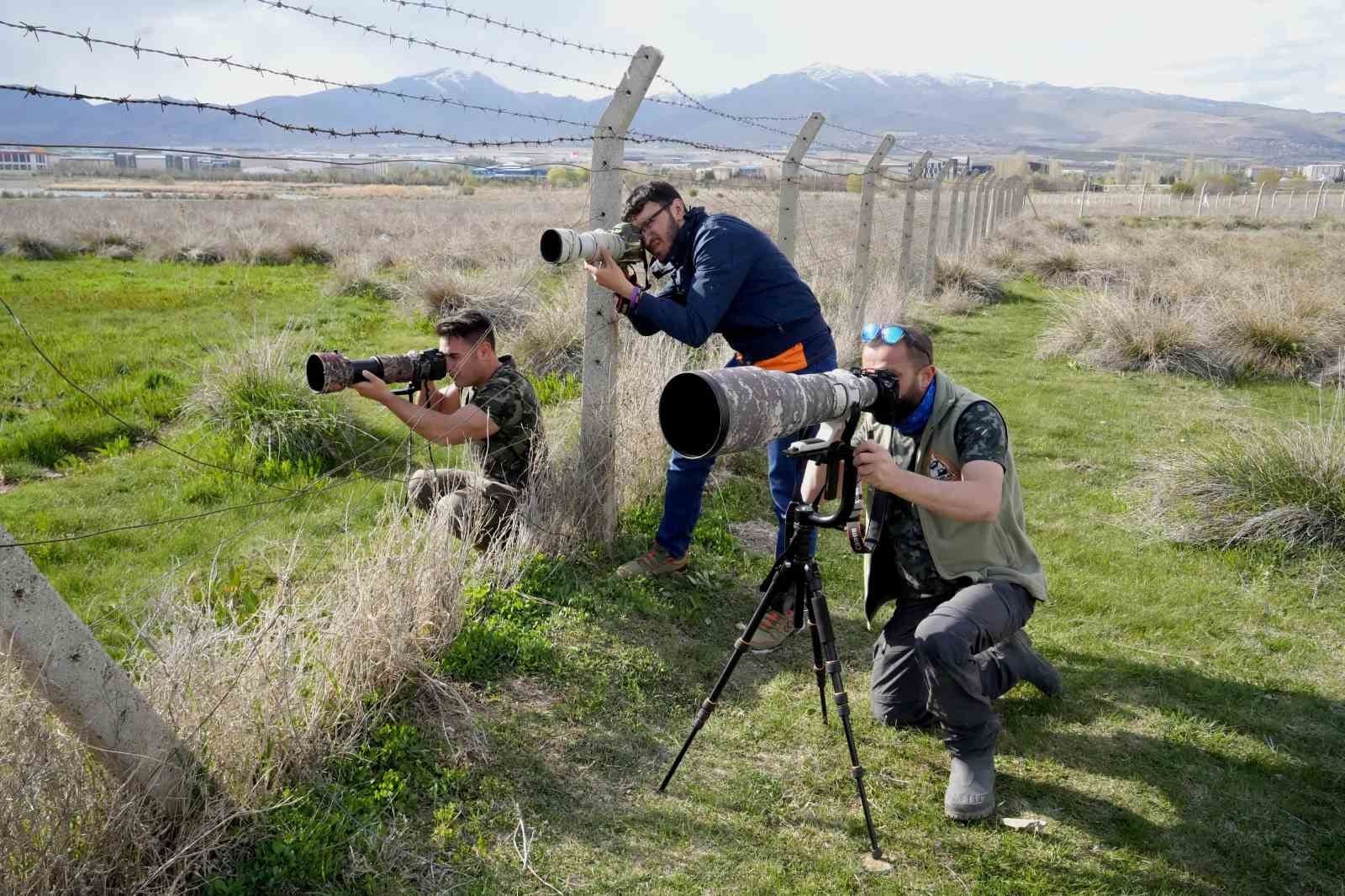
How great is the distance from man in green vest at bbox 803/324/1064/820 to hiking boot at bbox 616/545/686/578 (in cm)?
113

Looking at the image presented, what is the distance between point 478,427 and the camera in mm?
4184

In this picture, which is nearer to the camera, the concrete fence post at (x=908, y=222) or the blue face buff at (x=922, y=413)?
the blue face buff at (x=922, y=413)

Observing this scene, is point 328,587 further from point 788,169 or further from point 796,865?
point 788,169

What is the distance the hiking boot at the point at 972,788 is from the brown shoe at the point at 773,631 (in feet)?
3.22

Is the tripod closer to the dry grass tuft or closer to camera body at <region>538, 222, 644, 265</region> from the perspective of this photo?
camera body at <region>538, 222, 644, 265</region>

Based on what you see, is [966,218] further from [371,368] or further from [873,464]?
[873,464]

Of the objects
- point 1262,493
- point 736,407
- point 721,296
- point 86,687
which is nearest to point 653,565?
point 721,296

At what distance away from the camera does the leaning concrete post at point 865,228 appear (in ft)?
28.8

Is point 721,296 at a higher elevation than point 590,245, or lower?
lower

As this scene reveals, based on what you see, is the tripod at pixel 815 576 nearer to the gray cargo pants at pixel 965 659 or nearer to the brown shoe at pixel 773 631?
the gray cargo pants at pixel 965 659

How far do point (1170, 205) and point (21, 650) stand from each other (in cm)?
5115

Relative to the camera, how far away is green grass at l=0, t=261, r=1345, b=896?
9.03ft

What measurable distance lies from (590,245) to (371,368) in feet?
3.01

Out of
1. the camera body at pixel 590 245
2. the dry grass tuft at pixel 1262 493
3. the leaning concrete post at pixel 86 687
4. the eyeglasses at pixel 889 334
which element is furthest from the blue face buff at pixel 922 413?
the dry grass tuft at pixel 1262 493
